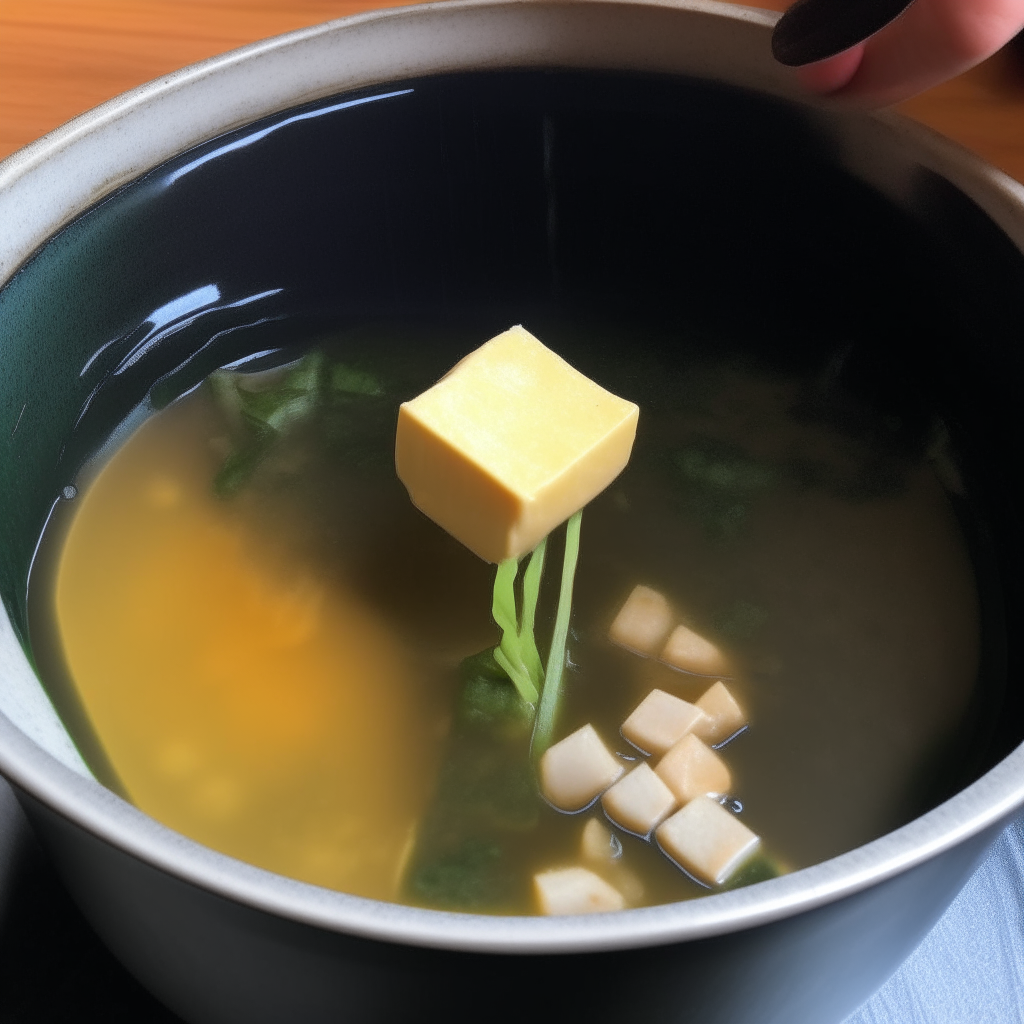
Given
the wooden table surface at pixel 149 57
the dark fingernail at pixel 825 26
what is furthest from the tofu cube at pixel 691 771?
the wooden table surface at pixel 149 57

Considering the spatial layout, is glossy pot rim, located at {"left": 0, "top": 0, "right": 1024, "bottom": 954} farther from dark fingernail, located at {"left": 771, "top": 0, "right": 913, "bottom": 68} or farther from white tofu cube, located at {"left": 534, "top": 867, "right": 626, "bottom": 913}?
white tofu cube, located at {"left": 534, "top": 867, "right": 626, "bottom": 913}

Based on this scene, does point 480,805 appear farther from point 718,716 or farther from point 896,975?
point 896,975

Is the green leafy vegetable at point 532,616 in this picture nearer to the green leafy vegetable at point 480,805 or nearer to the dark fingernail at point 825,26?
the green leafy vegetable at point 480,805

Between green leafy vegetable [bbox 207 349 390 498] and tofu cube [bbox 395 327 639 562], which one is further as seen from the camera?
green leafy vegetable [bbox 207 349 390 498]

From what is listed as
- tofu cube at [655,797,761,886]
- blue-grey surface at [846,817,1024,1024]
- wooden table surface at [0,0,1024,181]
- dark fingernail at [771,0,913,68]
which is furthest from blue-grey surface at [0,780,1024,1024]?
wooden table surface at [0,0,1024,181]

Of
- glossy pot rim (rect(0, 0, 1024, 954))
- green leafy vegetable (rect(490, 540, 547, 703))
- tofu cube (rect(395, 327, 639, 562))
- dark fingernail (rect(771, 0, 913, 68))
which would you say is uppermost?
dark fingernail (rect(771, 0, 913, 68))

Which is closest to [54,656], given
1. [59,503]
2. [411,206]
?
[59,503]
